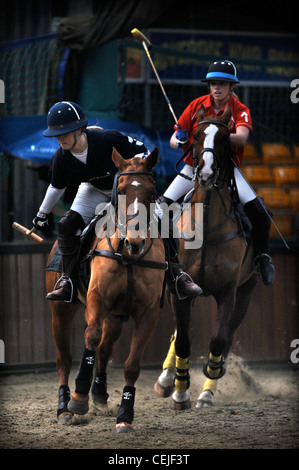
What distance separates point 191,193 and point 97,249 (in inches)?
56.8

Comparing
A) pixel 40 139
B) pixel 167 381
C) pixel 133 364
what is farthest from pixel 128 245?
pixel 40 139

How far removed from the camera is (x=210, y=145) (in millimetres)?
6992

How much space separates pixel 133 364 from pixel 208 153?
1905 millimetres

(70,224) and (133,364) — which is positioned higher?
(70,224)

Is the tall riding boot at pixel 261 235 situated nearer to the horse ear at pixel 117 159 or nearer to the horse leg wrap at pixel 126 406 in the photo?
the horse ear at pixel 117 159

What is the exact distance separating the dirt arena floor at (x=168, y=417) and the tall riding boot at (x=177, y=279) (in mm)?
1166

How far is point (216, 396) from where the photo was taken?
8.58 m

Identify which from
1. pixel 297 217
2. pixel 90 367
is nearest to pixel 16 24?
pixel 297 217

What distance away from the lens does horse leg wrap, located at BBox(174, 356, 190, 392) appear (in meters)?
7.69

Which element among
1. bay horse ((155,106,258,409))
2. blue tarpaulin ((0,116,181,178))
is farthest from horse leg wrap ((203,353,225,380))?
blue tarpaulin ((0,116,181,178))

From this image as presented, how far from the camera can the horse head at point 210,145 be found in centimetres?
686

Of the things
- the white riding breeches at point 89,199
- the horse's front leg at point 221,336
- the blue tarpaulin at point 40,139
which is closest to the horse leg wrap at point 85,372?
the white riding breeches at point 89,199

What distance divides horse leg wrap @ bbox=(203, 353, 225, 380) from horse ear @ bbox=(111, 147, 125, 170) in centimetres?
234

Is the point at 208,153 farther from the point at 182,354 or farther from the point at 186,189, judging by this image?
the point at 182,354
